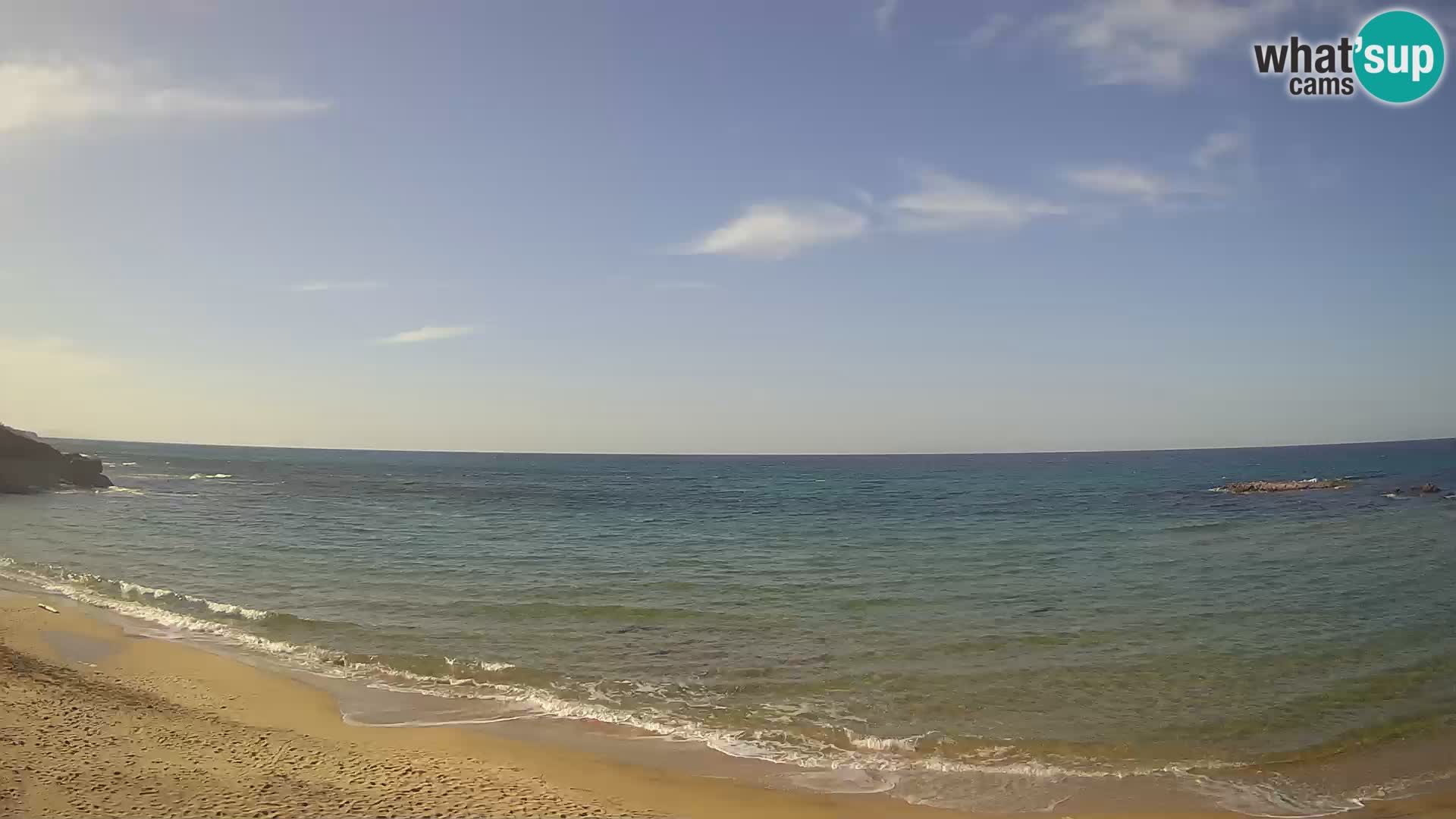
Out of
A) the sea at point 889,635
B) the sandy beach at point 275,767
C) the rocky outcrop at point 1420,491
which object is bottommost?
the sea at point 889,635

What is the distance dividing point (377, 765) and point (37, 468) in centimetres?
7264

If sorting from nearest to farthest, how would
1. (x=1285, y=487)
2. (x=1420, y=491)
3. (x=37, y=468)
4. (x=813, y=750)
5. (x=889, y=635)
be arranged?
1. (x=813, y=750)
2. (x=889, y=635)
3. (x=37, y=468)
4. (x=1420, y=491)
5. (x=1285, y=487)

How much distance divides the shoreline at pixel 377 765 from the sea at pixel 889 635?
0.53m

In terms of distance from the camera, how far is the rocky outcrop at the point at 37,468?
5819 centimetres

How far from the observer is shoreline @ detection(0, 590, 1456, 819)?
31.6 ft

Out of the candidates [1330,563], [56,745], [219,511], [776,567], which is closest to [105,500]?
[219,511]

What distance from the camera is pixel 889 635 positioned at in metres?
19.1

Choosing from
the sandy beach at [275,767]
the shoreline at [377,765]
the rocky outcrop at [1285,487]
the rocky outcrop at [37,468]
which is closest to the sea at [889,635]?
the shoreline at [377,765]

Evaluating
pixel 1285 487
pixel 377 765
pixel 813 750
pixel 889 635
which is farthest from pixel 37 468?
pixel 1285 487

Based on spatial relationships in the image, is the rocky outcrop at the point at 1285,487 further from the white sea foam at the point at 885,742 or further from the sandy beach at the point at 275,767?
the sandy beach at the point at 275,767

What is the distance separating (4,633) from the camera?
56.9ft

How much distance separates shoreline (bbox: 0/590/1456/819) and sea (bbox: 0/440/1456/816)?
0.53m

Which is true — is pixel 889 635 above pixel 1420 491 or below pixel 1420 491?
below

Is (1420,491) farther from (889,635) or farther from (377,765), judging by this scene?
(377,765)
